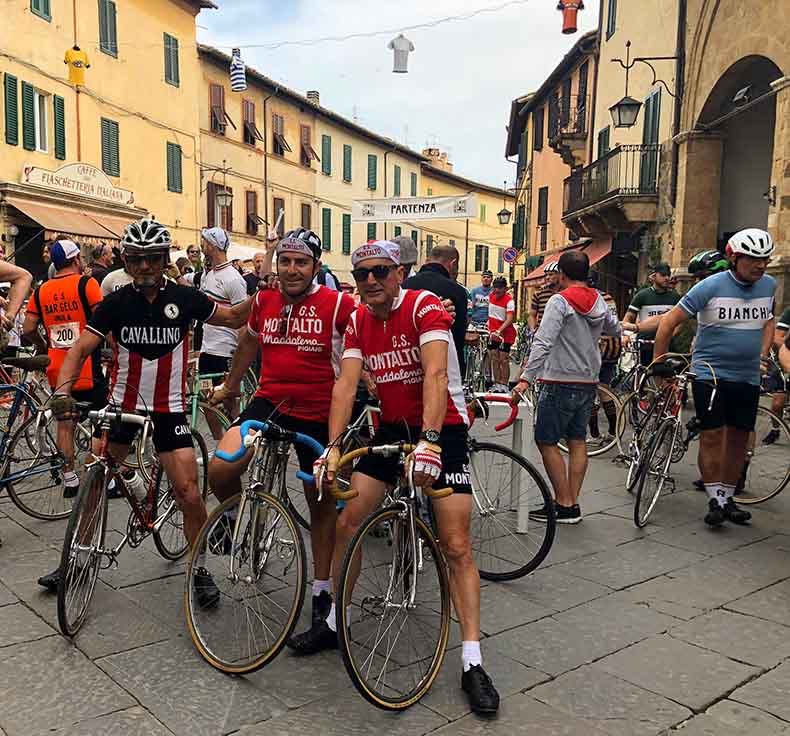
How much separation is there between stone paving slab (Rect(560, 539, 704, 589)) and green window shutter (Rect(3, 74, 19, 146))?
58.9 ft

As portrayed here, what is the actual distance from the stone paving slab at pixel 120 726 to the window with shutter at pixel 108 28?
22.1 metres

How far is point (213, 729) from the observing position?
2.96 meters

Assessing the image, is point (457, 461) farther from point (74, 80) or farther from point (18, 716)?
point (74, 80)

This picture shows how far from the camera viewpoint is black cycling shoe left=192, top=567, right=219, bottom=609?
3.63 metres

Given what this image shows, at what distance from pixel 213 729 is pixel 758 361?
438cm

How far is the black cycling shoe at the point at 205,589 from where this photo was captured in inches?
143

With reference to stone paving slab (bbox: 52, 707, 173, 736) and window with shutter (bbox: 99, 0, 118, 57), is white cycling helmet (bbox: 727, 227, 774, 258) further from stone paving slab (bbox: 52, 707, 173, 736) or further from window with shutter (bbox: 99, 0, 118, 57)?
window with shutter (bbox: 99, 0, 118, 57)

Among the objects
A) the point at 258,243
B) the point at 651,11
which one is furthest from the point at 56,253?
the point at 258,243

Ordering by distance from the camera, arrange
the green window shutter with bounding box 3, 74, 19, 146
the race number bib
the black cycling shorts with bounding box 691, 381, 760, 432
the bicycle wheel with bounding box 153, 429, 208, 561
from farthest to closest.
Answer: the green window shutter with bounding box 3, 74, 19, 146, the race number bib, the black cycling shorts with bounding box 691, 381, 760, 432, the bicycle wheel with bounding box 153, 429, 208, 561

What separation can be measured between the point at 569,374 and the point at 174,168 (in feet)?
73.9

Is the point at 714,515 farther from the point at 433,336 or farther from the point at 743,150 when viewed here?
the point at 743,150

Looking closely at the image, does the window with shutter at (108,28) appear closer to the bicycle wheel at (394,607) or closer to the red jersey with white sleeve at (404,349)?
the red jersey with white sleeve at (404,349)

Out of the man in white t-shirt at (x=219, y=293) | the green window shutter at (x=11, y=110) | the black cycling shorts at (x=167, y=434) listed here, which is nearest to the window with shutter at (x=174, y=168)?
the green window shutter at (x=11, y=110)

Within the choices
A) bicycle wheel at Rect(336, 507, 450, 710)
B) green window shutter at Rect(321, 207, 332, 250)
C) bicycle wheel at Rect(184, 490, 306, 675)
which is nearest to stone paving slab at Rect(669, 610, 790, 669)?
bicycle wheel at Rect(336, 507, 450, 710)
